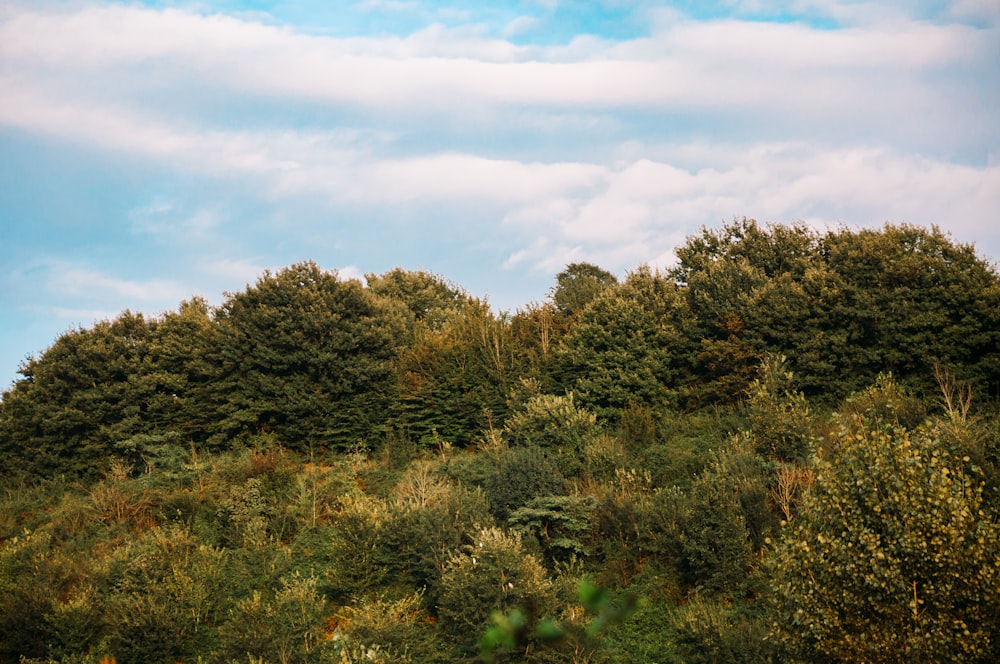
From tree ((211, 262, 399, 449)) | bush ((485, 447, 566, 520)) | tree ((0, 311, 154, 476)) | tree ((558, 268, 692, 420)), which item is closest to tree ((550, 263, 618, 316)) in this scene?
tree ((558, 268, 692, 420))

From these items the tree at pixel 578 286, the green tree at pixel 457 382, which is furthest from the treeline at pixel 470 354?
the tree at pixel 578 286

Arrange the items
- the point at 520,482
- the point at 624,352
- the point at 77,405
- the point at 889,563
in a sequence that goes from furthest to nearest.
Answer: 1. the point at 77,405
2. the point at 624,352
3. the point at 520,482
4. the point at 889,563

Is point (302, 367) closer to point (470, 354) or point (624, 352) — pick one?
point (470, 354)

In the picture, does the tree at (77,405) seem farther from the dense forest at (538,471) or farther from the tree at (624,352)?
the tree at (624,352)

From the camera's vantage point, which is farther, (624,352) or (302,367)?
(302,367)

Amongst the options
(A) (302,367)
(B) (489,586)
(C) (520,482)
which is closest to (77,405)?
(A) (302,367)

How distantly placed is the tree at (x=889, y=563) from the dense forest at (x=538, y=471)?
5 cm

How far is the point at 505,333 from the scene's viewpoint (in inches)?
1462

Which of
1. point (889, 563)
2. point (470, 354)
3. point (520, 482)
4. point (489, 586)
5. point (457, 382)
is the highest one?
point (470, 354)

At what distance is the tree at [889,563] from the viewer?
34.1 ft

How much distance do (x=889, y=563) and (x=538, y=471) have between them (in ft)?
43.9

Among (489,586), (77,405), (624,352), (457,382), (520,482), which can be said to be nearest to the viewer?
(489,586)

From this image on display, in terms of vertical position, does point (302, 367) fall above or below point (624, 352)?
above

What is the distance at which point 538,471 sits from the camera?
2352 cm
